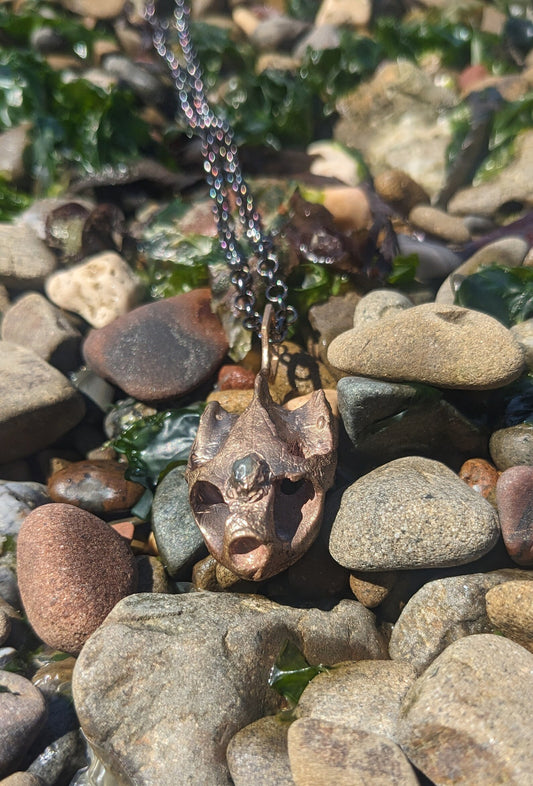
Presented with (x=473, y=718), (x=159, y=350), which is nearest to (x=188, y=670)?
(x=473, y=718)

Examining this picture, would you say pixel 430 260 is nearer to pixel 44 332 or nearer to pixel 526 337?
pixel 526 337

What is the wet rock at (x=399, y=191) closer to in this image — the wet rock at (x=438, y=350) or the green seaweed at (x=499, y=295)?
the green seaweed at (x=499, y=295)

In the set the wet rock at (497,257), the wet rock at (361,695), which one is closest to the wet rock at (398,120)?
the wet rock at (497,257)

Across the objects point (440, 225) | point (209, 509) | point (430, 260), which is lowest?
point (209, 509)

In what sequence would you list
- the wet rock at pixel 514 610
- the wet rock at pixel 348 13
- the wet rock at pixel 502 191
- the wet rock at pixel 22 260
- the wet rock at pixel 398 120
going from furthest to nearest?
the wet rock at pixel 348 13, the wet rock at pixel 398 120, the wet rock at pixel 502 191, the wet rock at pixel 22 260, the wet rock at pixel 514 610

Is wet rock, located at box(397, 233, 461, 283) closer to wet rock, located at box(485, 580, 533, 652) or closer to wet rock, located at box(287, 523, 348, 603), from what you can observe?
wet rock, located at box(287, 523, 348, 603)
